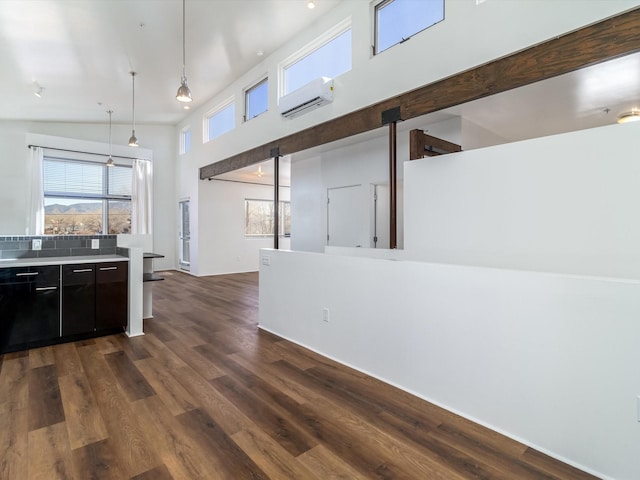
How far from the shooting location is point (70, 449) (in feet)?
6.37

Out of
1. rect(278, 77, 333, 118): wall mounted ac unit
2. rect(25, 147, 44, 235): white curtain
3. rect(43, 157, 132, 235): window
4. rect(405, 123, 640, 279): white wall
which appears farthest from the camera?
rect(43, 157, 132, 235): window

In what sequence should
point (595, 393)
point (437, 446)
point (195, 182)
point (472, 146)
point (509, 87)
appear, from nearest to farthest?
point (595, 393), point (437, 446), point (509, 87), point (472, 146), point (195, 182)

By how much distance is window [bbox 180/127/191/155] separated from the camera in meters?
9.53

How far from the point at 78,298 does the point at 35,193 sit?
5494mm

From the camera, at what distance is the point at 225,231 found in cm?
902

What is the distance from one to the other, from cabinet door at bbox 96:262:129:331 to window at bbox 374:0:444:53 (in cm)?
431

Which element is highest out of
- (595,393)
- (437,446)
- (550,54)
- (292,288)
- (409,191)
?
(550,54)

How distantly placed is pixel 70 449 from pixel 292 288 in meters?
2.40

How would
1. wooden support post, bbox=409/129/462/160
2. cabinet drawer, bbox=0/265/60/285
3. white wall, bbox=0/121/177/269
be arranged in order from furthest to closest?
1. white wall, bbox=0/121/177/269
2. cabinet drawer, bbox=0/265/60/285
3. wooden support post, bbox=409/129/462/160

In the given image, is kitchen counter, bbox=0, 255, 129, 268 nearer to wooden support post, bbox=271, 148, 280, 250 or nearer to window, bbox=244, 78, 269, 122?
wooden support post, bbox=271, 148, 280, 250

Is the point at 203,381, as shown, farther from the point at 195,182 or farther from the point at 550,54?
the point at 195,182

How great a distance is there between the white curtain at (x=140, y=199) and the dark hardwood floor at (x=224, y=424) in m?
5.92

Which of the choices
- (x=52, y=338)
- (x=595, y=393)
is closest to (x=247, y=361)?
(x=52, y=338)

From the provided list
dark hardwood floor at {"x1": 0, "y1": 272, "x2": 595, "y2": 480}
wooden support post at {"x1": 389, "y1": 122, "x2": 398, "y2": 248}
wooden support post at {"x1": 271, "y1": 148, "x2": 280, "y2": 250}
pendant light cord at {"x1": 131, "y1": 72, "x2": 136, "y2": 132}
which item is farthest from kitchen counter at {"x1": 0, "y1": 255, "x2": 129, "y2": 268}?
pendant light cord at {"x1": 131, "y1": 72, "x2": 136, "y2": 132}
